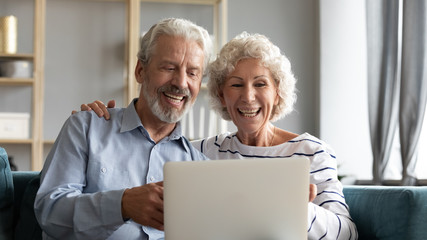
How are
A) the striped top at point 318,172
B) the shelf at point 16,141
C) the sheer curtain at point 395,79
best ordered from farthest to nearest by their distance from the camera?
the shelf at point 16,141 → the sheer curtain at point 395,79 → the striped top at point 318,172

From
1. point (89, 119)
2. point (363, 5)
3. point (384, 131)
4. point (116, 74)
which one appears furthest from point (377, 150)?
point (89, 119)

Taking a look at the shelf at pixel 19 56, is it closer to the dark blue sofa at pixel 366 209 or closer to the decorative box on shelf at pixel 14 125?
the decorative box on shelf at pixel 14 125

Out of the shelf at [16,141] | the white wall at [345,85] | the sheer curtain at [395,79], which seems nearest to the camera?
the sheer curtain at [395,79]

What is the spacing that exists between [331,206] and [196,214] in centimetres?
77

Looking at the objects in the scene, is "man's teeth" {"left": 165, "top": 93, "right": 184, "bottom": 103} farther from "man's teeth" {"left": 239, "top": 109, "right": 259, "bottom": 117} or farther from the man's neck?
"man's teeth" {"left": 239, "top": 109, "right": 259, "bottom": 117}

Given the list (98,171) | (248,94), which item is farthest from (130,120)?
(248,94)

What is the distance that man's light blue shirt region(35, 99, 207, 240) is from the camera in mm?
1733

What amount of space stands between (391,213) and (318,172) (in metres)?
0.35

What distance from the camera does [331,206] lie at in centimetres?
207

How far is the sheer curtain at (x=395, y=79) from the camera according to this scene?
4.05 m

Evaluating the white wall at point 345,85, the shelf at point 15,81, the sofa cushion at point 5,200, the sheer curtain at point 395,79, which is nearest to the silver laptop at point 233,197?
the sofa cushion at point 5,200

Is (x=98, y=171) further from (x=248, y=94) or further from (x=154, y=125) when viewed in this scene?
(x=248, y=94)

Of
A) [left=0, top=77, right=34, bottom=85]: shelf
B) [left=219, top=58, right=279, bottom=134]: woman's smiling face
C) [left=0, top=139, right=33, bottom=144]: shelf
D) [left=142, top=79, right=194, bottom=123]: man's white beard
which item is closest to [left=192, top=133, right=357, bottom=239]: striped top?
[left=219, top=58, right=279, bottom=134]: woman's smiling face

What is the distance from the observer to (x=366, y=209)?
2.07 m
